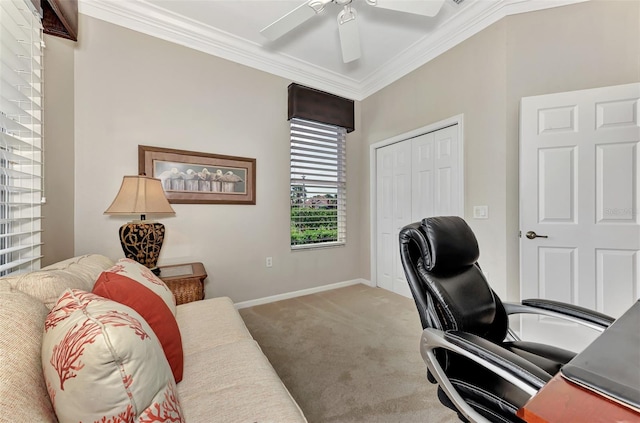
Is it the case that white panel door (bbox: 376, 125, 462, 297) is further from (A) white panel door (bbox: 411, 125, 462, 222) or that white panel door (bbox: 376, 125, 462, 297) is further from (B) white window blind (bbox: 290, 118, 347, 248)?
(B) white window blind (bbox: 290, 118, 347, 248)

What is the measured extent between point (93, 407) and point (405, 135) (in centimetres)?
322

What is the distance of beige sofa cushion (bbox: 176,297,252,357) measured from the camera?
1282mm

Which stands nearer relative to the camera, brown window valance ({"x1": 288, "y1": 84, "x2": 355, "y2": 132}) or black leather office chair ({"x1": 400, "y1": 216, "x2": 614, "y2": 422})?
black leather office chair ({"x1": 400, "y1": 216, "x2": 614, "y2": 422})

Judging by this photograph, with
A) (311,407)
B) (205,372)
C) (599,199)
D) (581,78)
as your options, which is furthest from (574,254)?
(205,372)

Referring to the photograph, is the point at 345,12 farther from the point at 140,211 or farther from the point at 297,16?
the point at 140,211

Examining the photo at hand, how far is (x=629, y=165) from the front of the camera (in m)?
1.75

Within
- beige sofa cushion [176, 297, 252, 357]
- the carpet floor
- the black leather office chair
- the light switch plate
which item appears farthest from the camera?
the light switch plate

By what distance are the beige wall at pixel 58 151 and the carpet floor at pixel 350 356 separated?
161cm

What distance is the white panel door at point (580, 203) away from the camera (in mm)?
1759

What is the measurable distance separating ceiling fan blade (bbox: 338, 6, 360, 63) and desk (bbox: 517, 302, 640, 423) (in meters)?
2.07

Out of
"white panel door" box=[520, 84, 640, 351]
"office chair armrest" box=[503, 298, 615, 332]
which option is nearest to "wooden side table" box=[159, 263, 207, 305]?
"office chair armrest" box=[503, 298, 615, 332]

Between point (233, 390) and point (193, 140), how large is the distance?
7.67 ft

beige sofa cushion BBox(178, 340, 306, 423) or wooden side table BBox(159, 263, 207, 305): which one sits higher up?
wooden side table BBox(159, 263, 207, 305)

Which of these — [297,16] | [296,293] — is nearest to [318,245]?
[296,293]
